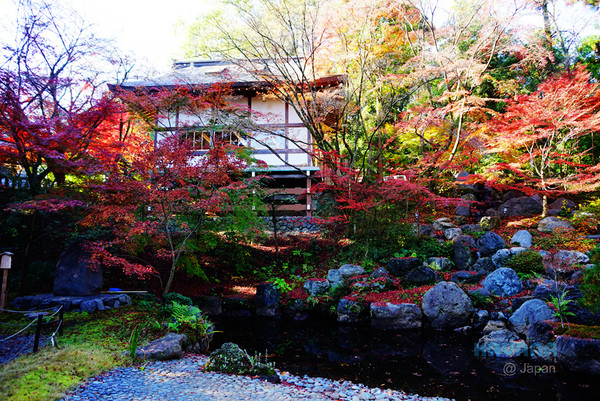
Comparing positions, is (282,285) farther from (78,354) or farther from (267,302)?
(78,354)

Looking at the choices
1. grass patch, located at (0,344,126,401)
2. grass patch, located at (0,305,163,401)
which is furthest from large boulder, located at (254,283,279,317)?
grass patch, located at (0,344,126,401)

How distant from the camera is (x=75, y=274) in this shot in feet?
23.0

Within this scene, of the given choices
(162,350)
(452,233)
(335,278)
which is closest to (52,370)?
(162,350)

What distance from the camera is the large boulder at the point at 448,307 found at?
7133 millimetres

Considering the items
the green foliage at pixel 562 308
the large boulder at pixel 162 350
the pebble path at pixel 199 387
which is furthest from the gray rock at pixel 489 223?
the large boulder at pixel 162 350

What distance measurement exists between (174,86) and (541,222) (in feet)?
42.4

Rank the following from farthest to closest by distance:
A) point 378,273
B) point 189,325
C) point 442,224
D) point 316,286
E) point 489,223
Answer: point 489,223 < point 442,224 < point 378,273 < point 316,286 < point 189,325

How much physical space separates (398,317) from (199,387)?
4.70 m

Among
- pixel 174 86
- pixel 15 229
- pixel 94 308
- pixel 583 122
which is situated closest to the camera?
pixel 94 308

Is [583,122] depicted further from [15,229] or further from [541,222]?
[15,229]

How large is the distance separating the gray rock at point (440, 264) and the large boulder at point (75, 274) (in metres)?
7.85

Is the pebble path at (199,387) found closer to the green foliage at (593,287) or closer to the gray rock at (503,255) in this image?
the green foliage at (593,287)

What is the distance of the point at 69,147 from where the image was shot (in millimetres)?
7148

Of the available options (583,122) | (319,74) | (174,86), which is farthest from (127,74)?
(583,122)
